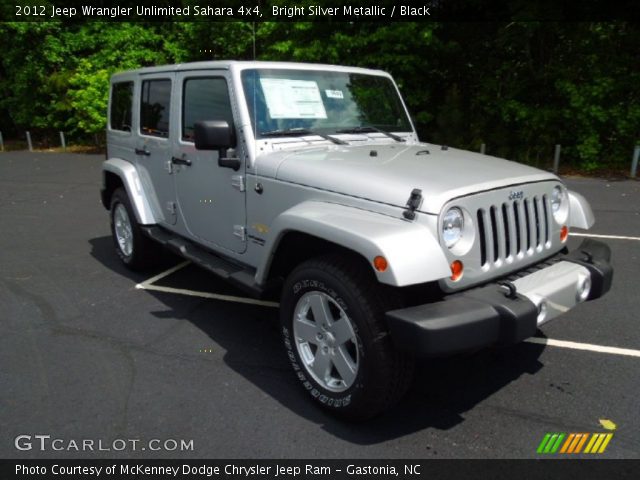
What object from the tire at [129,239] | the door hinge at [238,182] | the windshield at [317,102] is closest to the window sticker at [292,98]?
the windshield at [317,102]

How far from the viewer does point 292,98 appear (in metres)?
3.60

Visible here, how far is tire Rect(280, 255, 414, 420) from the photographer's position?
2.51 metres

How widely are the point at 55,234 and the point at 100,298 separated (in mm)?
3050

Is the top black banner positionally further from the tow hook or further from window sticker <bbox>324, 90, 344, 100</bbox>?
the tow hook

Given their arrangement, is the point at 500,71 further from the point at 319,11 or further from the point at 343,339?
the point at 343,339

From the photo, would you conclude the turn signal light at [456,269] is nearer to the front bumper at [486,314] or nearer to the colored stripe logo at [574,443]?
the front bumper at [486,314]

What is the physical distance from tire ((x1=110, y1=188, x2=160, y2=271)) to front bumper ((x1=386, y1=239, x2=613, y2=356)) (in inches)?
138

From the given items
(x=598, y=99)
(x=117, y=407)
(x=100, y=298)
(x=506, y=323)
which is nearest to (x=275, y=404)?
(x=117, y=407)

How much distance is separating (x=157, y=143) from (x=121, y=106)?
4.20 ft

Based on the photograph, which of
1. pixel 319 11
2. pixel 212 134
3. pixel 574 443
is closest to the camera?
pixel 574 443

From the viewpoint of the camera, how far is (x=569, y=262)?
9.87 ft

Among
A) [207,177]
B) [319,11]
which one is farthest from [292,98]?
[319,11]

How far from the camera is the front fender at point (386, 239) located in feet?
7.50

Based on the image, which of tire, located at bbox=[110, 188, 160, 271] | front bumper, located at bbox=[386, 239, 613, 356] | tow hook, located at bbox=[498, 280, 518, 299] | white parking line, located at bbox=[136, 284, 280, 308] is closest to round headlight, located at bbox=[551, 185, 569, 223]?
front bumper, located at bbox=[386, 239, 613, 356]
